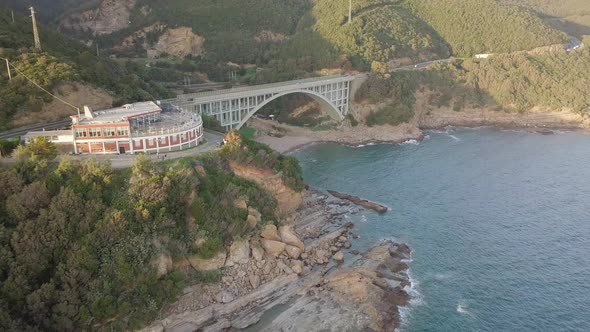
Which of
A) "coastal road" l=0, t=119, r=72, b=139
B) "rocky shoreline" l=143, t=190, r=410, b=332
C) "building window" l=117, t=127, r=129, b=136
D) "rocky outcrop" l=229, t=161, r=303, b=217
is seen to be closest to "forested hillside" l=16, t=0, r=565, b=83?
"rocky outcrop" l=229, t=161, r=303, b=217

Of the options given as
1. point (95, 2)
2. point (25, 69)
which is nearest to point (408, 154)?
point (25, 69)

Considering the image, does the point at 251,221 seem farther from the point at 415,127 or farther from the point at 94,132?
the point at 415,127

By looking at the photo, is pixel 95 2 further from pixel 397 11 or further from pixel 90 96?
pixel 90 96

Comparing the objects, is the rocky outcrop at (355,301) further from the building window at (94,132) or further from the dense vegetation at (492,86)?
the dense vegetation at (492,86)

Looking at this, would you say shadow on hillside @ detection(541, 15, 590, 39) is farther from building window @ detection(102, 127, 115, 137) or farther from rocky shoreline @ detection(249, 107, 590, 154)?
building window @ detection(102, 127, 115, 137)

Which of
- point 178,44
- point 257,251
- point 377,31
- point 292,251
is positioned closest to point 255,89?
point 292,251
